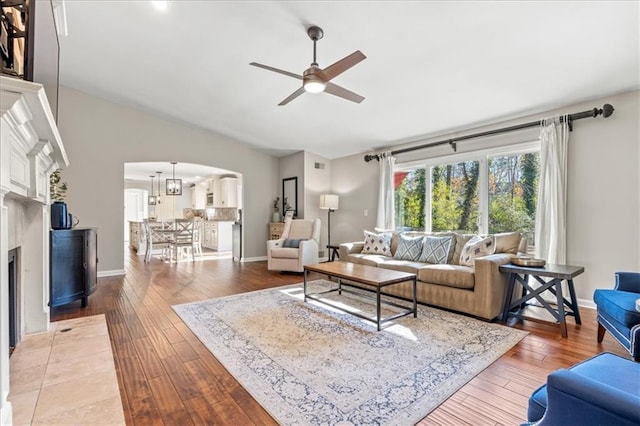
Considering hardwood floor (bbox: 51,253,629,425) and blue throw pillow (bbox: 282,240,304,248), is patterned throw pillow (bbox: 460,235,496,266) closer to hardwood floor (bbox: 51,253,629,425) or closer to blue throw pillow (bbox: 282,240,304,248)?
hardwood floor (bbox: 51,253,629,425)

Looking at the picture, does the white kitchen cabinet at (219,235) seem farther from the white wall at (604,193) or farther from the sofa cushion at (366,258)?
the white wall at (604,193)

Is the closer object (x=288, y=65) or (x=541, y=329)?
(x=541, y=329)

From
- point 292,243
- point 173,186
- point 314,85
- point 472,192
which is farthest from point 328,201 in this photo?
point 173,186

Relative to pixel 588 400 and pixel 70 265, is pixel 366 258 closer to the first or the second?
pixel 588 400

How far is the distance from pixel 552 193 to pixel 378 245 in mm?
2287

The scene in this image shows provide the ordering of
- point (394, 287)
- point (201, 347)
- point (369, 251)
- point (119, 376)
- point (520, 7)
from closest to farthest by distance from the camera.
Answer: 1. point (119, 376)
2. point (520, 7)
3. point (201, 347)
4. point (394, 287)
5. point (369, 251)

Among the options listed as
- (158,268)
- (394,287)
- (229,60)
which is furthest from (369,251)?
(158,268)

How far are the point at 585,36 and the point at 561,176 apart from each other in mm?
1627

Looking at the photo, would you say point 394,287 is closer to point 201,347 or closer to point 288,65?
point 201,347

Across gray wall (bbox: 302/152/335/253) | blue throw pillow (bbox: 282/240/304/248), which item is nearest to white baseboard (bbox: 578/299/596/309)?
blue throw pillow (bbox: 282/240/304/248)

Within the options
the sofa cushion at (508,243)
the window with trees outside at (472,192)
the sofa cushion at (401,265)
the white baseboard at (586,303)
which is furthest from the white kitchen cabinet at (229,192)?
the white baseboard at (586,303)

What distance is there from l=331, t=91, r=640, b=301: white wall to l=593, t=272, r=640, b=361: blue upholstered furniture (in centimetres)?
106

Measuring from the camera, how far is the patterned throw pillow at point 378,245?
4574 millimetres

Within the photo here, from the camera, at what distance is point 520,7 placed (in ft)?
7.57
